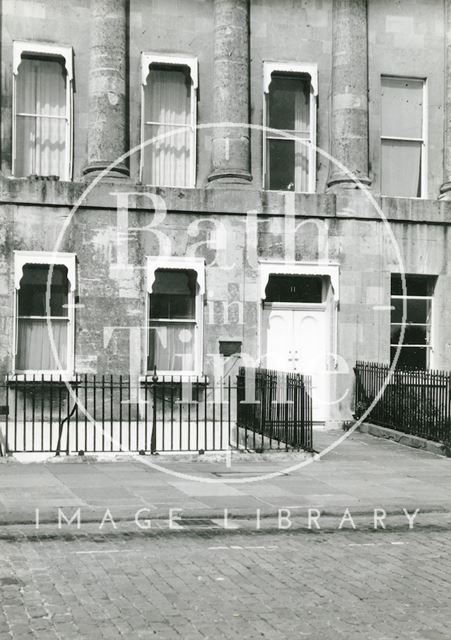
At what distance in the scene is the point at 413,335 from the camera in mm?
22219

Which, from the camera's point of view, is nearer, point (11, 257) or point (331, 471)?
point (331, 471)

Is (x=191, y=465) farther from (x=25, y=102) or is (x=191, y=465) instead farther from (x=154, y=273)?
(x=25, y=102)

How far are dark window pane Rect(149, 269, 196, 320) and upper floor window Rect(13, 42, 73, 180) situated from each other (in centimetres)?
298

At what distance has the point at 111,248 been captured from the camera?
2041 centimetres

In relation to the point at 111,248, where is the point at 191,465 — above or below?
below

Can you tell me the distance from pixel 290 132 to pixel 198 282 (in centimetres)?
412

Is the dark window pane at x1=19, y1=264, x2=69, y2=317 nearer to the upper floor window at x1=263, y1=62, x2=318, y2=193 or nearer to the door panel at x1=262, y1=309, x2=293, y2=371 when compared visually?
the door panel at x1=262, y1=309, x2=293, y2=371

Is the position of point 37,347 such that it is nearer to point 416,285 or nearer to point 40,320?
point 40,320

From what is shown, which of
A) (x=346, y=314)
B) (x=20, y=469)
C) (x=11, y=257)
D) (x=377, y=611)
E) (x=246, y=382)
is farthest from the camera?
(x=346, y=314)

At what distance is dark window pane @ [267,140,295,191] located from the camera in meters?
22.0

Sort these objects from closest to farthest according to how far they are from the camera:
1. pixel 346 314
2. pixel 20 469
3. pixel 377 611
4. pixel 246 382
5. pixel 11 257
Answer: pixel 377 611 → pixel 20 469 → pixel 246 382 → pixel 11 257 → pixel 346 314

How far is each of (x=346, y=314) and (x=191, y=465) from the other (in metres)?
7.36

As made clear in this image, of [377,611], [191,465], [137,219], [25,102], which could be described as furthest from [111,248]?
[377,611]

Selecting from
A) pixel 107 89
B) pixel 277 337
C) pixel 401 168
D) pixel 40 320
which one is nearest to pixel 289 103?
pixel 401 168
